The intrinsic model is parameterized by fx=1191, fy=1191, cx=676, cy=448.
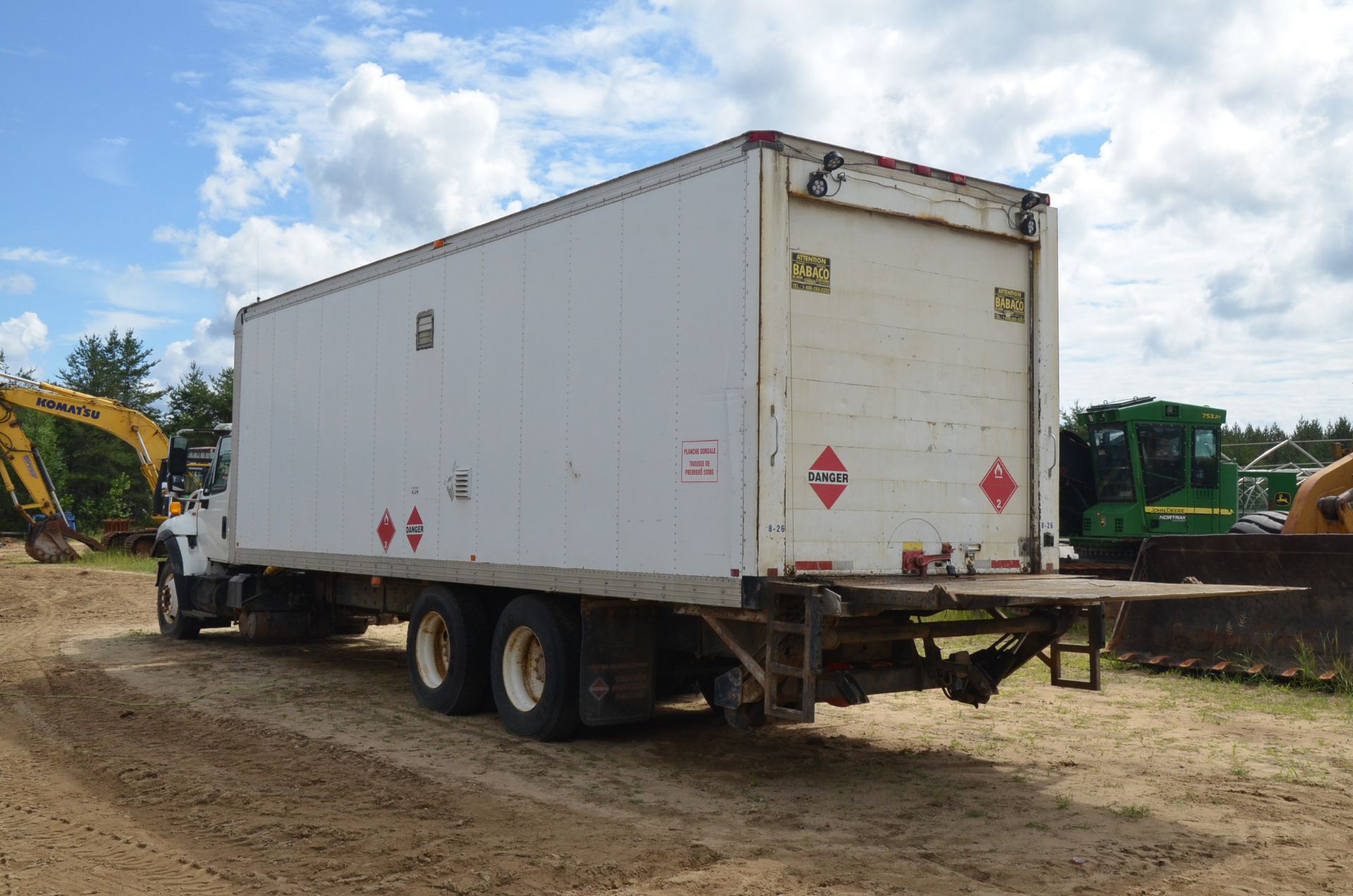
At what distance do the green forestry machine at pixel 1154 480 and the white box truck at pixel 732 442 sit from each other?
32.6 feet

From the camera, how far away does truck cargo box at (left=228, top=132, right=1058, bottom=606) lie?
7.14m

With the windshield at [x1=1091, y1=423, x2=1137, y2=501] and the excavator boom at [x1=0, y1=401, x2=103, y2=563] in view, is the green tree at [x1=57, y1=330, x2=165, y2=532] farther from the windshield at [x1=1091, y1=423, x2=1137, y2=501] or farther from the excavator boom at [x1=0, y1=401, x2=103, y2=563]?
the windshield at [x1=1091, y1=423, x2=1137, y2=501]

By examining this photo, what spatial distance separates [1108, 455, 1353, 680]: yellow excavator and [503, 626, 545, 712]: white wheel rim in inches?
225

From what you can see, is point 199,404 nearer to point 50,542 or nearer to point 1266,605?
point 50,542

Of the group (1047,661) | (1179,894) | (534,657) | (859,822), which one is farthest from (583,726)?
(1179,894)

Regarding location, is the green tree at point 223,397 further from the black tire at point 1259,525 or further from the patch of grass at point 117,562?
the black tire at point 1259,525

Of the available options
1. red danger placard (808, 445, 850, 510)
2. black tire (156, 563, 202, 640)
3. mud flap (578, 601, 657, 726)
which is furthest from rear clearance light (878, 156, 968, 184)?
black tire (156, 563, 202, 640)

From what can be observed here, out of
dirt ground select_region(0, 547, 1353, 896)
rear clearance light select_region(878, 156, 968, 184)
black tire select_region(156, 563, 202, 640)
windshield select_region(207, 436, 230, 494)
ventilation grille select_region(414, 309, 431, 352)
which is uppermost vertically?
rear clearance light select_region(878, 156, 968, 184)

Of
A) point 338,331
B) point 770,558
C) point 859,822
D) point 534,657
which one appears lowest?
point 859,822

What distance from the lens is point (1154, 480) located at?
1764 centimetres

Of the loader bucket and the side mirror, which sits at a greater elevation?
the side mirror

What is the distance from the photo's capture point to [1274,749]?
8367mm

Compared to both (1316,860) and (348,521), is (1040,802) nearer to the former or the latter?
(1316,860)

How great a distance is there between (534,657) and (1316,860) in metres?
5.29
